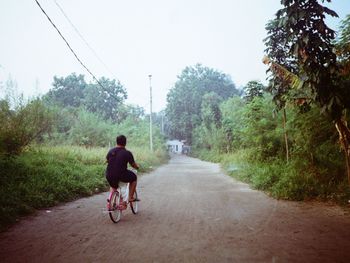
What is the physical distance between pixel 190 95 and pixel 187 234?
6974cm

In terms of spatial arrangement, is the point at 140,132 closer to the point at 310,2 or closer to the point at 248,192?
the point at 248,192

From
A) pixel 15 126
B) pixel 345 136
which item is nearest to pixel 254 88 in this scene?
pixel 345 136

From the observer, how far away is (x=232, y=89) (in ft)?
300

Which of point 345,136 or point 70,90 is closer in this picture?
point 345,136

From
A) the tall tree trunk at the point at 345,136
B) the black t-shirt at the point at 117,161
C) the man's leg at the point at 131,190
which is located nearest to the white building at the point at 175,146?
the tall tree trunk at the point at 345,136

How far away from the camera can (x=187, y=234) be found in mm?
6809

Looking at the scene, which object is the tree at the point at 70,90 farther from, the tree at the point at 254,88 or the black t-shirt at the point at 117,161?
the black t-shirt at the point at 117,161

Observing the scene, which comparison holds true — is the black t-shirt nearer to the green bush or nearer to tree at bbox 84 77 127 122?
the green bush

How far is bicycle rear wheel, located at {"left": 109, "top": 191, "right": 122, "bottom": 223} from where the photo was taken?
771 centimetres

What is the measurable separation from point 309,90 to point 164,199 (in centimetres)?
617

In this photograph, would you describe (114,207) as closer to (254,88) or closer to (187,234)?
(187,234)

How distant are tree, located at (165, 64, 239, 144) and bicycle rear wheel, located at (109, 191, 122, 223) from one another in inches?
2271

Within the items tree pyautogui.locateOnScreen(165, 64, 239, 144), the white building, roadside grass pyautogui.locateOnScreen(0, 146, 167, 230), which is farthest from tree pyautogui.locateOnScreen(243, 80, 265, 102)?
the white building

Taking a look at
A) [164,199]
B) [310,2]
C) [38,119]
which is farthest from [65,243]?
[38,119]
